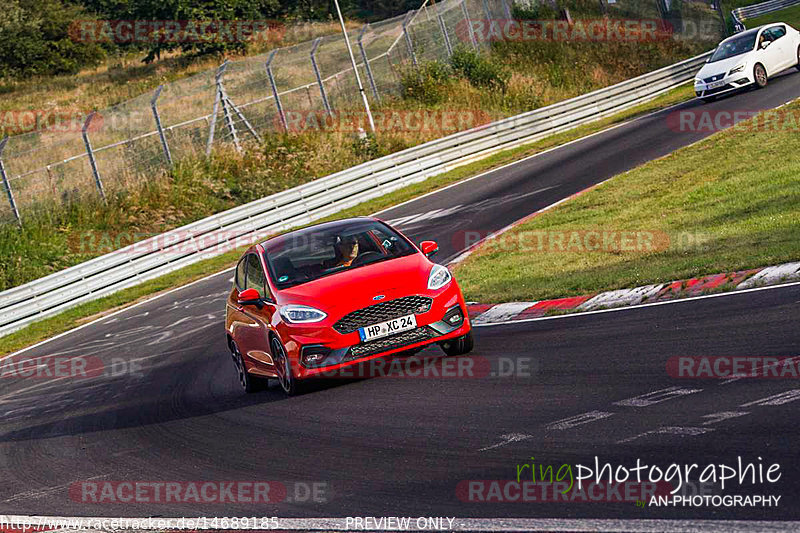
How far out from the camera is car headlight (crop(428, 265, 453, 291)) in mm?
9859

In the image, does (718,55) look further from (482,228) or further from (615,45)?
(615,45)

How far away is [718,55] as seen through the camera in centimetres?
3130

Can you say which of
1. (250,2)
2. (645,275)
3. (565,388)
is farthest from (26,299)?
(250,2)

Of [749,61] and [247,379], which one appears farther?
[749,61]

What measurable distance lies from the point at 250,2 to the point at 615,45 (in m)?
23.9

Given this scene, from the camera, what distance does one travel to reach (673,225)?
1558 cm

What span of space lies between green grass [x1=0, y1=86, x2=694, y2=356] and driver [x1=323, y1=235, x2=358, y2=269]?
1178cm

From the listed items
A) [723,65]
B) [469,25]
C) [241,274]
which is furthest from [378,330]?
[469,25]
